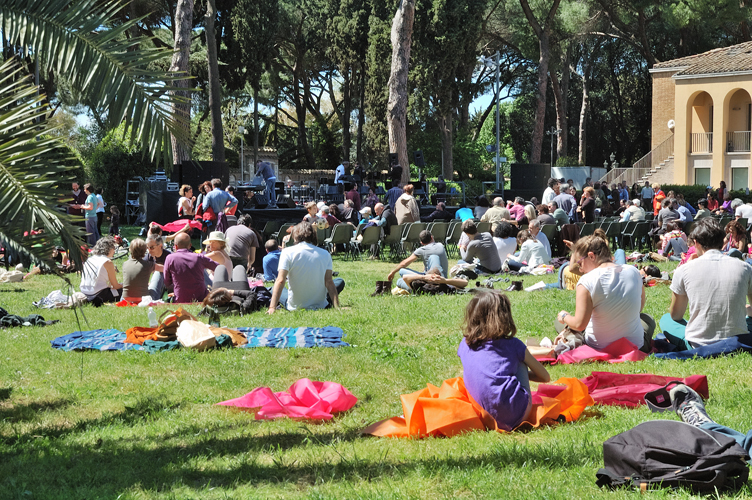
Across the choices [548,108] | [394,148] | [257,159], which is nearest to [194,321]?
[394,148]

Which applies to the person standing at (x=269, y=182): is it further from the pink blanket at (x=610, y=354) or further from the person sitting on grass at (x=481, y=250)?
the pink blanket at (x=610, y=354)

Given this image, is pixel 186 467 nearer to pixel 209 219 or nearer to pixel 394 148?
pixel 209 219

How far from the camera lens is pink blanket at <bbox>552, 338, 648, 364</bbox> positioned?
5977 mm

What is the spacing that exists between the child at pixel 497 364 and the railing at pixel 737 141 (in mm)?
33416

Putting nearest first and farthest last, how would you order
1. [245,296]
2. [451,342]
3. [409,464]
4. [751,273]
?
[409,464] < [751,273] < [451,342] < [245,296]

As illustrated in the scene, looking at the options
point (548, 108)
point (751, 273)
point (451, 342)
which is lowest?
point (451, 342)

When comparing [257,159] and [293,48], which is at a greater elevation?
[293,48]

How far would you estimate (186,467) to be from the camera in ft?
13.1

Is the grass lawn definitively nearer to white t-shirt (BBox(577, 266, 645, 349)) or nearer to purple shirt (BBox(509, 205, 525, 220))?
white t-shirt (BBox(577, 266, 645, 349))

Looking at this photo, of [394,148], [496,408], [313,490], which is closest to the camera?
[313,490]

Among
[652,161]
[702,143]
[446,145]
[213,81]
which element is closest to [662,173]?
[652,161]

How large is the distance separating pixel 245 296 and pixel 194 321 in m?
2.00

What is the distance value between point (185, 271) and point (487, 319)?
589 cm

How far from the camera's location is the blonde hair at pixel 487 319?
445 cm
